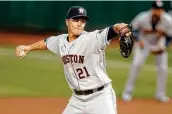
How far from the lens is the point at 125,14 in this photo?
17.7 metres

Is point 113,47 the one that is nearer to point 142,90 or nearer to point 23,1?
point 23,1

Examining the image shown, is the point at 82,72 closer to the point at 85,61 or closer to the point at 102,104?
the point at 85,61

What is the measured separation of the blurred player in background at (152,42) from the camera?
9.26 meters

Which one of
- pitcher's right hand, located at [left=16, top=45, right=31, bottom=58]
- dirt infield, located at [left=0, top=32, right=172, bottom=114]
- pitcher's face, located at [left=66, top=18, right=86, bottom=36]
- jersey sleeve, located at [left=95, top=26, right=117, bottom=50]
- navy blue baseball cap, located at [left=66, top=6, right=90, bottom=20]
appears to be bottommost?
dirt infield, located at [left=0, top=32, right=172, bottom=114]

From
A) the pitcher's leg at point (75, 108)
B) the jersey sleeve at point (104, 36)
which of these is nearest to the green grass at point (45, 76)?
the pitcher's leg at point (75, 108)

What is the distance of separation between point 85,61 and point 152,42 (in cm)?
431

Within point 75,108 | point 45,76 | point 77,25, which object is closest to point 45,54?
point 45,76

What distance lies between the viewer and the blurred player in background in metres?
9.26

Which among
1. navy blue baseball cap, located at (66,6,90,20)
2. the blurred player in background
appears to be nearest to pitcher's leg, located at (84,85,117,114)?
navy blue baseball cap, located at (66,6,90,20)

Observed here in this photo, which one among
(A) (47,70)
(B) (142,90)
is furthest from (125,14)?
(B) (142,90)

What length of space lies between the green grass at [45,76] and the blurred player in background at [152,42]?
22.7 inches

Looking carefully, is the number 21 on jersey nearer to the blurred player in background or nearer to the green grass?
the blurred player in background

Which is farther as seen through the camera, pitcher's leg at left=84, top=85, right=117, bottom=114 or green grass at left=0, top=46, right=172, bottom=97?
green grass at left=0, top=46, right=172, bottom=97

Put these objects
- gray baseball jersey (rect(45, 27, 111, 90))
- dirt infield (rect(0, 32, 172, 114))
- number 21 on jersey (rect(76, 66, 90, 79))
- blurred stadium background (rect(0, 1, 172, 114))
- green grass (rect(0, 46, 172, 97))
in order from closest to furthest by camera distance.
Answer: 1. gray baseball jersey (rect(45, 27, 111, 90))
2. number 21 on jersey (rect(76, 66, 90, 79))
3. dirt infield (rect(0, 32, 172, 114))
4. green grass (rect(0, 46, 172, 97))
5. blurred stadium background (rect(0, 1, 172, 114))
